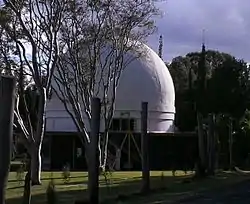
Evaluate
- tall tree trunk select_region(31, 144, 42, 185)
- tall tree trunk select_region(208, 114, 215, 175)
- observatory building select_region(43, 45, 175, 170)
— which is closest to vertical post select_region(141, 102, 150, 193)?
tall tree trunk select_region(31, 144, 42, 185)

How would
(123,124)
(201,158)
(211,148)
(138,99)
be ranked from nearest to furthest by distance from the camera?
(201,158) < (211,148) < (138,99) < (123,124)

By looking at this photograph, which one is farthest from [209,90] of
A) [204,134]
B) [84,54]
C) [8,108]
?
[8,108]

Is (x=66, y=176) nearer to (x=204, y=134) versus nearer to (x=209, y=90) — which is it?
(x=204, y=134)

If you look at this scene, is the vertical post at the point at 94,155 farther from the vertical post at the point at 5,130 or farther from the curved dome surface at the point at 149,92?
the curved dome surface at the point at 149,92

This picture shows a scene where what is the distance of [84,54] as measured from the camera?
37.1 m

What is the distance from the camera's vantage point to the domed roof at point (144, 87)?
201ft

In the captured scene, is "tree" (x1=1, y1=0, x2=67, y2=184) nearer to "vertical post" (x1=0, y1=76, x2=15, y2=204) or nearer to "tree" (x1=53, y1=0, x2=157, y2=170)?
"tree" (x1=53, y1=0, x2=157, y2=170)

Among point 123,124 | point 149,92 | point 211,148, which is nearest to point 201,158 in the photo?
point 211,148

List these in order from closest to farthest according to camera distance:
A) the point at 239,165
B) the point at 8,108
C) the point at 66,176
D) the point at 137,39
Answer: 1. the point at 8,108
2. the point at 66,176
3. the point at 137,39
4. the point at 239,165

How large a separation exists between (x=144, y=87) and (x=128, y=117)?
3.21 meters

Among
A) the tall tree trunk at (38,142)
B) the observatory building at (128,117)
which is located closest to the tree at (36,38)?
the tall tree trunk at (38,142)

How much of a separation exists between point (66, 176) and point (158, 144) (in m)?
27.2

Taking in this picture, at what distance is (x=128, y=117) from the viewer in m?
61.0

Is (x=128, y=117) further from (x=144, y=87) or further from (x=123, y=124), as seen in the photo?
(x=144, y=87)
